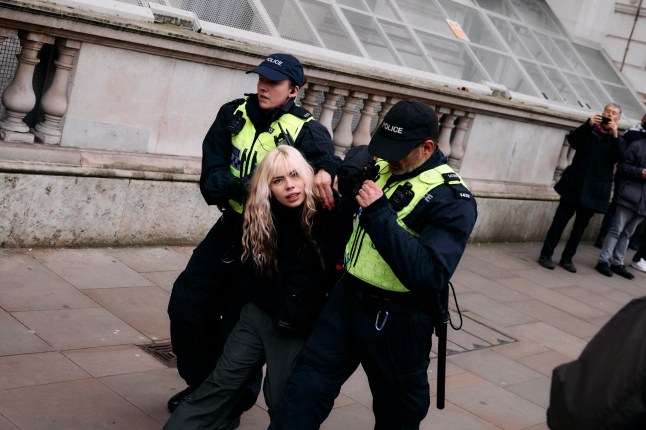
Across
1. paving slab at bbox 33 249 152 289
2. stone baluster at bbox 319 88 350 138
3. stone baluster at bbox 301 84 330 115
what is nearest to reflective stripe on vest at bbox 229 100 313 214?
paving slab at bbox 33 249 152 289

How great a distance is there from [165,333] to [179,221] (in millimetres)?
1839

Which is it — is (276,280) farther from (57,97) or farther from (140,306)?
(57,97)

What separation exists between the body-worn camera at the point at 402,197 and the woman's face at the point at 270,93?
0.94 meters

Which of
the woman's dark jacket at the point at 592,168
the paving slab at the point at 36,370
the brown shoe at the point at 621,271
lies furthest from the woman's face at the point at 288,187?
the brown shoe at the point at 621,271

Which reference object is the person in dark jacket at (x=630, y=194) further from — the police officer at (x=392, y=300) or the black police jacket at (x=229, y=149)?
the police officer at (x=392, y=300)

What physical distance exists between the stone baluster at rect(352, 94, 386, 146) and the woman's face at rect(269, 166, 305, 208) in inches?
208

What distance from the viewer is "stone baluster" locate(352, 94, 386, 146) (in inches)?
369

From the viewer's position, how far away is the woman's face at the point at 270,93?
15.2ft

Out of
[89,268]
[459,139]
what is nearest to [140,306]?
[89,268]

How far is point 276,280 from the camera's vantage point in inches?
165

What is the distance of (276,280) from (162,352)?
185cm

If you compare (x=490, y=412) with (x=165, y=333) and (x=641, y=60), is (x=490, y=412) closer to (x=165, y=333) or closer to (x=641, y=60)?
(x=165, y=333)

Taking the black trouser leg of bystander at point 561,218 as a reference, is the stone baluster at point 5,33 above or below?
above

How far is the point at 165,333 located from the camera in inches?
242
